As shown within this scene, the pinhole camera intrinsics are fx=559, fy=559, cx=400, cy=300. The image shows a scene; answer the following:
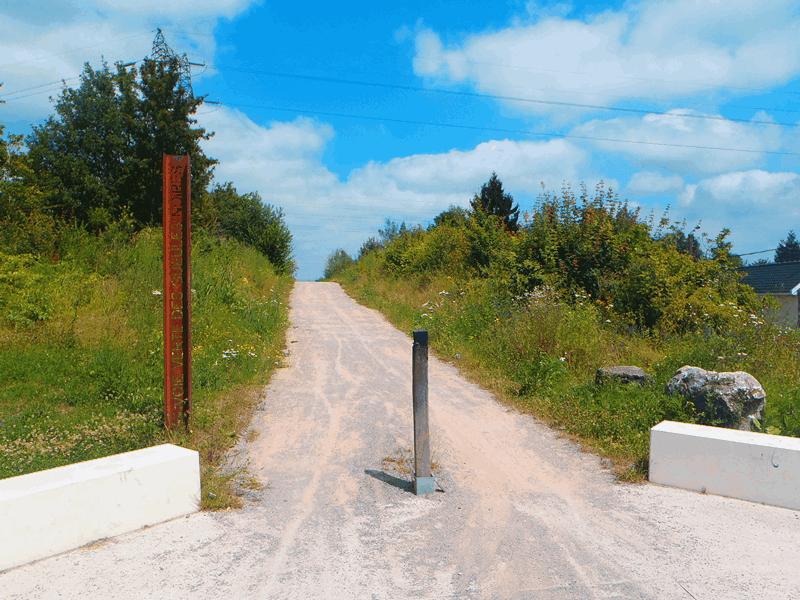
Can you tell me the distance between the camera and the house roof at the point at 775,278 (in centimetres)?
3119

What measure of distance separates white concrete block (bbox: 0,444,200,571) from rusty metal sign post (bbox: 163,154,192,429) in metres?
1.09

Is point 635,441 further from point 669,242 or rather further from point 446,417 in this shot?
point 669,242

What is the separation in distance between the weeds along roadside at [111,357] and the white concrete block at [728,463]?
13.0 feet

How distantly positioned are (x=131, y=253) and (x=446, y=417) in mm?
10718

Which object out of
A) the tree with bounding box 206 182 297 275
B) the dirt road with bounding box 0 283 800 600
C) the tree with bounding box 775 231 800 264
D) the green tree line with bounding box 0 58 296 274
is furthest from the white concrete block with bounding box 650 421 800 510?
the tree with bounding box 775 231 800 264

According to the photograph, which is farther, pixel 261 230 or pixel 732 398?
pixel 261 230

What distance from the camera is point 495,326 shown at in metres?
11.9

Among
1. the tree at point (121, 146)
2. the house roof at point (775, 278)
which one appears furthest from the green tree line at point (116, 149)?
the house roof at point (775, 278)

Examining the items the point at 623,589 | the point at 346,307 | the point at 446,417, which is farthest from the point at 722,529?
the point at 346,307

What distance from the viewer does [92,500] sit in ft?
12.9

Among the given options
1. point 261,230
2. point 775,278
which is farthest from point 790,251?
point 261,230

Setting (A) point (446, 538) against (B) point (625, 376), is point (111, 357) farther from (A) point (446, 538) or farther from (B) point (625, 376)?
(B) point (625, 376)

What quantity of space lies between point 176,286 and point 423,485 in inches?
123

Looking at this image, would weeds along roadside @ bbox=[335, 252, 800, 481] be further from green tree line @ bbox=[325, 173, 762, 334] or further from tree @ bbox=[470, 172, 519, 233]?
tree @ bbox=[470, 172, 519, 233]
